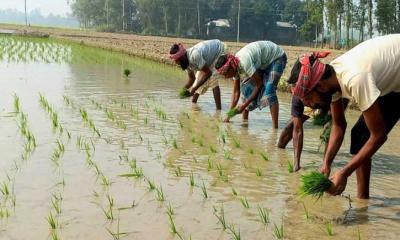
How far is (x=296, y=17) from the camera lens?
7300 centimetres

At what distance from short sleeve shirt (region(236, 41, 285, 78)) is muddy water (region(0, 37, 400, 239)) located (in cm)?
81

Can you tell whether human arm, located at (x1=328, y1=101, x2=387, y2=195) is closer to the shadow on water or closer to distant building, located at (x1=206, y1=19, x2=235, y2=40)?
the shadow on water

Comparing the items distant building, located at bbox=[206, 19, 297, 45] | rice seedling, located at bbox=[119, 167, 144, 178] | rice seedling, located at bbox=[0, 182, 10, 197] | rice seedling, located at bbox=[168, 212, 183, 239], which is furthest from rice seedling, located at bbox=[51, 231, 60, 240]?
distant building, located at bbox=[206, 19, 297, 45]

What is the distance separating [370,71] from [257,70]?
10.7ft

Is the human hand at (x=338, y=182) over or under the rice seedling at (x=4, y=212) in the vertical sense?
over

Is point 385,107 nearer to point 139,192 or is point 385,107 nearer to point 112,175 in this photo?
point 139,192

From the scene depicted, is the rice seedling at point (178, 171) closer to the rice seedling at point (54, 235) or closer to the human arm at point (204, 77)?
the rice seedling at point (54, 235)

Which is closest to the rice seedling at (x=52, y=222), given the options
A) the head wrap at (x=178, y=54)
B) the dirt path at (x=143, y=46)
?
the head wrap at (x=178, y=54)

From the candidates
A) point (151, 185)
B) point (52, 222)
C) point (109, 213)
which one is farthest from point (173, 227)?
point (151, 185)

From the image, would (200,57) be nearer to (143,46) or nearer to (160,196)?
(160,196)

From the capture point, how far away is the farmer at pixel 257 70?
19.2 feet

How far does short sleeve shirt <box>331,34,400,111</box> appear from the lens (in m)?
2.79

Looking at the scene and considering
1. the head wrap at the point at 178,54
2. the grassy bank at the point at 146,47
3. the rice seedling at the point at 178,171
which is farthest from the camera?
the grassy bank at the point at 146,47

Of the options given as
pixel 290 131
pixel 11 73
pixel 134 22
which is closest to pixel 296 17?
pixel 134 22
